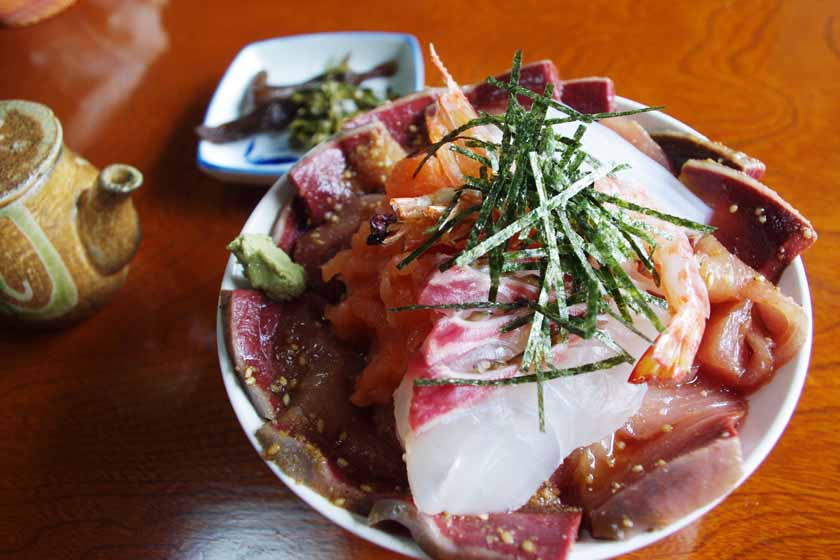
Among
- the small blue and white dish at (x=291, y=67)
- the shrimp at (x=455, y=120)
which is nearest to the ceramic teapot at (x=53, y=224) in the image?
the small blue and white dish at (x=291, y=67)

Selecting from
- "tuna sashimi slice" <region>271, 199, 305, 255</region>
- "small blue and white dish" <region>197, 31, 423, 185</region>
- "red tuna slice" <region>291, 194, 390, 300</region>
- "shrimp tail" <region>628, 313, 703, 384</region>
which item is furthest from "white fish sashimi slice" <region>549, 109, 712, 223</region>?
"small blue and white dish" <region>197, 31, 423, 185</region>

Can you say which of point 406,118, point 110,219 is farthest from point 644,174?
point 110,219

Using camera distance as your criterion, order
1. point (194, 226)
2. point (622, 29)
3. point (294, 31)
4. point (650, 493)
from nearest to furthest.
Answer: point (650, 493)
point (194, 226)
point (622, 29)
point (294, 31)

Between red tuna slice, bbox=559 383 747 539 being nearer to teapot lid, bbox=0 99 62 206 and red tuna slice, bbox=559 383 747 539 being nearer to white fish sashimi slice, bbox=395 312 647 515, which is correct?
white fish sashimi slice, bbox=395 312 647 515

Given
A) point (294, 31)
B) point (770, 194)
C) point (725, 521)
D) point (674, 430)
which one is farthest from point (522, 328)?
point (294, 31)

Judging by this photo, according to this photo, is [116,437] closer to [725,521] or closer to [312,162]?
[312,162]
